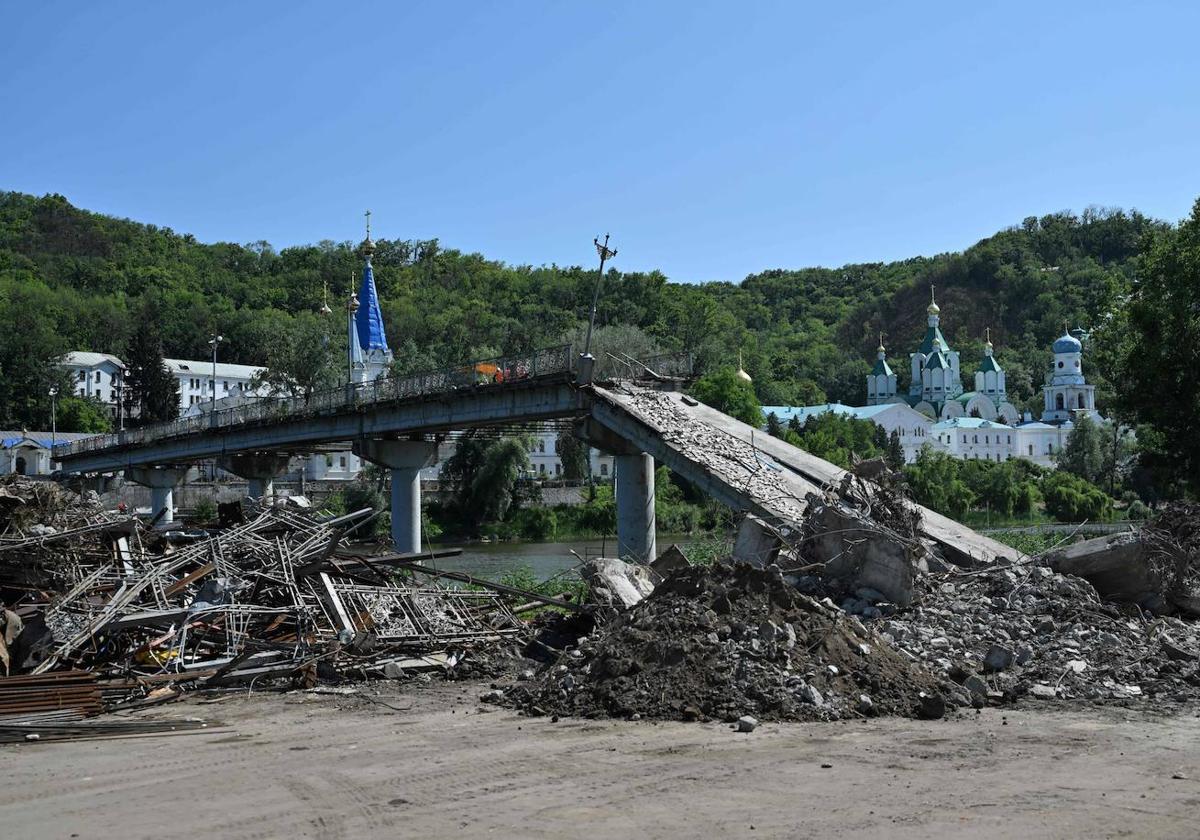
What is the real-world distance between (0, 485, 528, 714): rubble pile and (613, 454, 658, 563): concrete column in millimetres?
13452

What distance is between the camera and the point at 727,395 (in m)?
88.6

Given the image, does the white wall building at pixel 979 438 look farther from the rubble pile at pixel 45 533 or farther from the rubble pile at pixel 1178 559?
the rubble pile at pixel 45 533

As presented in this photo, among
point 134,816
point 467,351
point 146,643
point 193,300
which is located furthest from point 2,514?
point 193,300

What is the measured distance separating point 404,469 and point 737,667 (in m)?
35.3

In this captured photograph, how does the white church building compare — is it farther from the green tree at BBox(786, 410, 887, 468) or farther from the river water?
the river water

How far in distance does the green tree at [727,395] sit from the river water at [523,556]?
18184mm

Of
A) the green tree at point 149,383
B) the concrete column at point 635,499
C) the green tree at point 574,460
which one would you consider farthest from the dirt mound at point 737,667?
the green tree at point 149,383

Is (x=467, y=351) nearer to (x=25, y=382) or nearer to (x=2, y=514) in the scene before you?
(x=25, y=382)

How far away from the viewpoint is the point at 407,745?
11.3 m

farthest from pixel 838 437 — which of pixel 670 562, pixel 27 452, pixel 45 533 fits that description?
pixel 45 533

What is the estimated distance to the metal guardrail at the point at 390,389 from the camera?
3438 centimetres

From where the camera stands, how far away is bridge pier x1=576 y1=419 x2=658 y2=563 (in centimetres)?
3166

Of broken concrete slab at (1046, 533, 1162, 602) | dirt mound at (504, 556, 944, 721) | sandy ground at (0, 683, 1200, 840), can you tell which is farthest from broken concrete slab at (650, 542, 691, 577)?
sandy ground at (0, 683, 1200, 840)

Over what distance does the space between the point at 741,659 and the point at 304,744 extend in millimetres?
4459
